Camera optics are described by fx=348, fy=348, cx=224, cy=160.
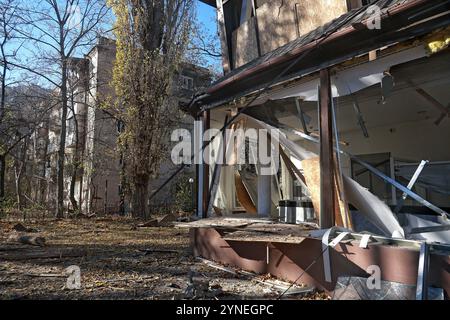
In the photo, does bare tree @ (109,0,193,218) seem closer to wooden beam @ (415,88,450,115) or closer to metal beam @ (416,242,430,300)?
wooden beam @ (415,88,450,115)

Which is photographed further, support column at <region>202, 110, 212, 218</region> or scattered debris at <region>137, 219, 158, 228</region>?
scattered debris at <region>137, 219, 158, 228</region>

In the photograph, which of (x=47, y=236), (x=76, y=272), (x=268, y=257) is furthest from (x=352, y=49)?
(x=47, y=236)

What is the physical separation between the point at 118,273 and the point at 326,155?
3.43m

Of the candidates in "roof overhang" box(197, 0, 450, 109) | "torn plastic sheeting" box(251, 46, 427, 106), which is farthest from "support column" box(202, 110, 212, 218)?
"torn plastic sheeting" box(251, 46, 427, 106)

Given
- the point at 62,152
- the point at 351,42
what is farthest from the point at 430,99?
the point at 62,152

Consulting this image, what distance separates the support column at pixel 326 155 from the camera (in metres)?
4.61

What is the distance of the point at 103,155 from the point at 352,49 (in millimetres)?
15897

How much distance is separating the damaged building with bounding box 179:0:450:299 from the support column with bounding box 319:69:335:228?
2cm

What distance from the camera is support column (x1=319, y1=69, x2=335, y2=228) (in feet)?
15.1

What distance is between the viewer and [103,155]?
18.3 m

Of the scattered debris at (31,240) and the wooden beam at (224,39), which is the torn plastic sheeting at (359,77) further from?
the scattered debris at (31,240)

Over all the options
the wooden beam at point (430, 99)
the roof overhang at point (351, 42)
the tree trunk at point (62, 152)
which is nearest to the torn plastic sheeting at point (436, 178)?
the wooden beam at point (430, 99)

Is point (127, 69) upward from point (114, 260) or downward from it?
upward
